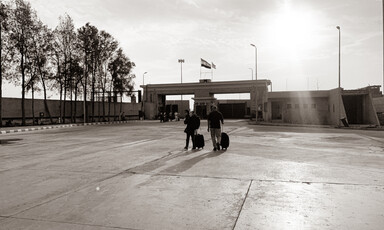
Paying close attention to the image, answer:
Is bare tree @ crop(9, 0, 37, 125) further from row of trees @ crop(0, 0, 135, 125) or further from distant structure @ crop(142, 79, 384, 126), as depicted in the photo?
distant structure @ crop(142, 79, 384, 126)

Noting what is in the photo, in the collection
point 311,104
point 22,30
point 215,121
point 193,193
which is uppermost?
point 22,30

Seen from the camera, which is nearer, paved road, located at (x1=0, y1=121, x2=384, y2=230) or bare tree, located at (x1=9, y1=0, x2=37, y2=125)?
paved road, located at (x1=0, y1=121, x2=384, y2=230)

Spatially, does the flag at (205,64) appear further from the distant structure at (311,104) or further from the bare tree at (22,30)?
the bare tree at (22,30)

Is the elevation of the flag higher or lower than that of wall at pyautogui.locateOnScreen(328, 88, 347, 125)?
higher

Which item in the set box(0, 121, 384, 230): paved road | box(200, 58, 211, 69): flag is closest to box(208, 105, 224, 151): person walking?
Result: box(0, 121, 384, 230): paved road

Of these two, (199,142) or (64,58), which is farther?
(64,58)

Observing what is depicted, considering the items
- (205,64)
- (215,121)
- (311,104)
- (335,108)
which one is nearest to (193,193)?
(215,121)

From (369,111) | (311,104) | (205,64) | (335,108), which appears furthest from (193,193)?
(205,64)

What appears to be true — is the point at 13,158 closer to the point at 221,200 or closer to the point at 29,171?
the point at 29,171

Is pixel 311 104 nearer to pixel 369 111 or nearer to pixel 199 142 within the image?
pixel 369 111

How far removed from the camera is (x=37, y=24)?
36.1 metres

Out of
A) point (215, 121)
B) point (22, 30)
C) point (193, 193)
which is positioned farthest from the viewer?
point (22, 30)

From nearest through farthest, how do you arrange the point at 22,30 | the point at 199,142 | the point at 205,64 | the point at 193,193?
the point at 193,193
the point at 199,142
the point at 22,30
the point at 205,64

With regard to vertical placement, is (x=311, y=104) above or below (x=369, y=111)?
above
